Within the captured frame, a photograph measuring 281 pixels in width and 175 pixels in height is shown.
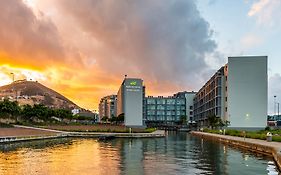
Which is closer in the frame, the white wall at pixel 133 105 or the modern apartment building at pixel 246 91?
the modern apartment building at pixel 246 91

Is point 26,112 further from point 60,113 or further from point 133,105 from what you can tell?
point 133,105

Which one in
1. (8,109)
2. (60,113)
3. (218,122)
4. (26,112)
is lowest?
(218,122)

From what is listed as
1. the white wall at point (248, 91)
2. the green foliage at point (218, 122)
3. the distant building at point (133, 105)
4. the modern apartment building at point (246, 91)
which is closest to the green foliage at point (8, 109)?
Result: the distant building at point (133, 105)

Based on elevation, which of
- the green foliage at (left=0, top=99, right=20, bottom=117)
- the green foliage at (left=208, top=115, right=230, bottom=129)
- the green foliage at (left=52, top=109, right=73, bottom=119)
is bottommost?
the green foliage at (left=208, top=115, right=230, bottom=129)

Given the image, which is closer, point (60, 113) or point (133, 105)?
point (133, 105)

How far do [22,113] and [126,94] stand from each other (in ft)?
175

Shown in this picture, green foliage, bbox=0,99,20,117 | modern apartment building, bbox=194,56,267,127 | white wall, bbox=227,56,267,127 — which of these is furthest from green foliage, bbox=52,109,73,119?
white wall, bbox=227,56,267,127

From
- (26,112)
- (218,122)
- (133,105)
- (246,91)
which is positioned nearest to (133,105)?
(133,105)

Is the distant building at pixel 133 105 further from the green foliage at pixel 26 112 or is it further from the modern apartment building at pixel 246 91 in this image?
the modern apartment building at pixel 246 91

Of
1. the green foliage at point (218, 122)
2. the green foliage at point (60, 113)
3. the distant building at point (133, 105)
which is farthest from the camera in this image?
the distant building at point (133, 105)

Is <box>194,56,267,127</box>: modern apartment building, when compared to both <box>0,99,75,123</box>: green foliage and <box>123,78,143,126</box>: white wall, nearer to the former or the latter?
<box>123,78,143,126</box>: white wall

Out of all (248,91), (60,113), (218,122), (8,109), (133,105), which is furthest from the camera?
(60,113)

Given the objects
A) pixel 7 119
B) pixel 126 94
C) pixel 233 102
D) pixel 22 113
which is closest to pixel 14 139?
pixel 7 119

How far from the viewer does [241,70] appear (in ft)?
445
